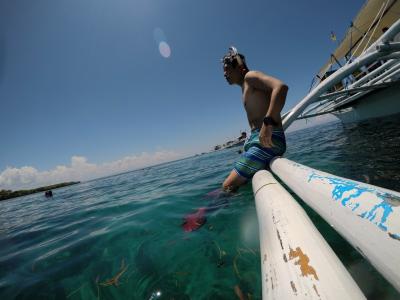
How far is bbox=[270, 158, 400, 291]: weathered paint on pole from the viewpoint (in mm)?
675

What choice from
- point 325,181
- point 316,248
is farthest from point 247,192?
point 316,248

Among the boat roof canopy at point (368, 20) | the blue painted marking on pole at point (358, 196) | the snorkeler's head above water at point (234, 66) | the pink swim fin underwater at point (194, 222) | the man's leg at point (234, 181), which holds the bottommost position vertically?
the pink swim fin underwater at point (194, 222)

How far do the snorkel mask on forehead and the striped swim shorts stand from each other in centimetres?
136

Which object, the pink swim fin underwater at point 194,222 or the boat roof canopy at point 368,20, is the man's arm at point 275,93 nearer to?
the pink swim fin underwater at point 194,222

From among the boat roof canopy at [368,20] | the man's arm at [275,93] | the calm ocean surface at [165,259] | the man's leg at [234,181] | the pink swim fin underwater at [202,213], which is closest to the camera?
the calm ocean surface at [165,259]

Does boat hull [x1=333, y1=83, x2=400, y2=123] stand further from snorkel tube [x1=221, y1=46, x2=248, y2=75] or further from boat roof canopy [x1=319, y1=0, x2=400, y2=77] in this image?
snorkel tube [x1=221, y1=46, x2=248, y2=75]

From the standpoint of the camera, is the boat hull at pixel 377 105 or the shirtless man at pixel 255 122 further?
the boat hull at pixel 377 105

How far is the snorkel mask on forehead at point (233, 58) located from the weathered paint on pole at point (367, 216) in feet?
9.39

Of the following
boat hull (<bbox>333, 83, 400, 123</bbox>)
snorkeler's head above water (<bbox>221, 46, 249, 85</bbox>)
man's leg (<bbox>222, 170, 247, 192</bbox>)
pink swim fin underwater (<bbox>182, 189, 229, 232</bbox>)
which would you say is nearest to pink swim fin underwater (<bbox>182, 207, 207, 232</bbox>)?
pink swim fin underwater (<bbox>182, 189, 229, 232</bbox>)

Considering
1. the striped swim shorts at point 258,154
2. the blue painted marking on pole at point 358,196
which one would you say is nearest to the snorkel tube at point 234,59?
the striped swim shorts at point 258,154

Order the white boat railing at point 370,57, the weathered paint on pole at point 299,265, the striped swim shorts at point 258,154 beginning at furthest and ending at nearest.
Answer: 1. the striped swim shorts at point 258,154
2. the white boat railing at point 370,57
3. the weathered paint on pole at point 299,265

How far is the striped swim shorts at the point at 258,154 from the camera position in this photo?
308 cm

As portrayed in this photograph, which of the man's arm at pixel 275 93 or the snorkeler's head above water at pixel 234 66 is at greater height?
the snorkeler's head above water at pixel 234 66

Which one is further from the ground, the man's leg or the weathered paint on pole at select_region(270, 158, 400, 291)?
the weathered paint on pole at select_region(270, 158, 400, 291)
